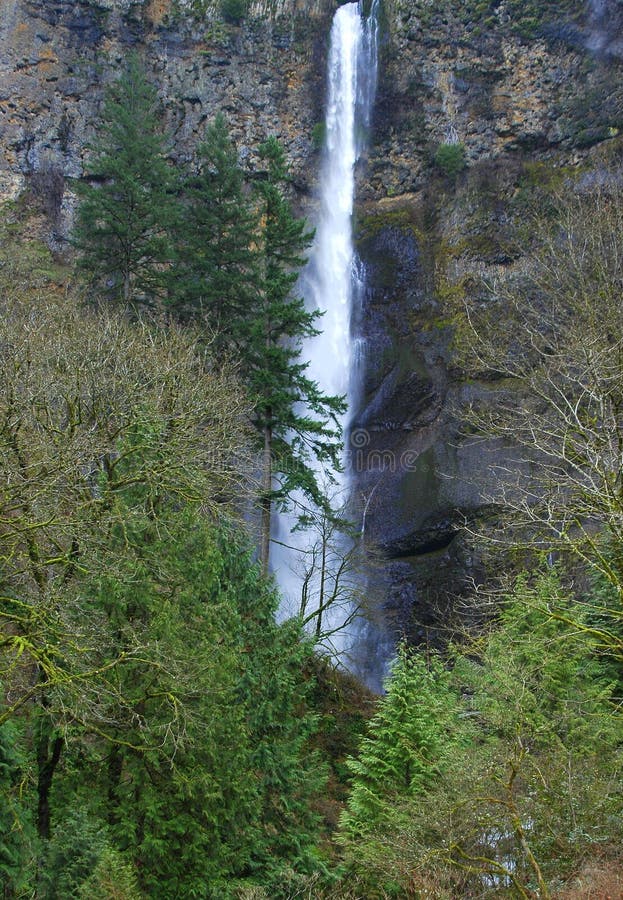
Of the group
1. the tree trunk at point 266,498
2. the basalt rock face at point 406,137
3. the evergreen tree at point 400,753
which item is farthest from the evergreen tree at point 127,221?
the evergreen tree at point 400,753

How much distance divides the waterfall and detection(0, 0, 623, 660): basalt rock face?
0.55m

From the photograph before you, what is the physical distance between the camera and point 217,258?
22.7 m

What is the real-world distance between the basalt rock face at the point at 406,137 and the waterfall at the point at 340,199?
555mm

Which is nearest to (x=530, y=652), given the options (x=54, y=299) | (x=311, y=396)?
(x=311, y=396)

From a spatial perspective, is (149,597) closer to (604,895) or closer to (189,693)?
(189,693)

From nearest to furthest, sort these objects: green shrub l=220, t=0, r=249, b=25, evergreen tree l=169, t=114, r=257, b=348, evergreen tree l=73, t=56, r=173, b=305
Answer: evergreen tree l=169, t=114, r=257, b=348
evergreen tree l=73, t=56, r=173, b=305
green shrub l=220, t=0, r=249, b=25

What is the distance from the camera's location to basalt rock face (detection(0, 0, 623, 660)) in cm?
2619

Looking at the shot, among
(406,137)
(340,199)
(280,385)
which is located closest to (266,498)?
(280,385)

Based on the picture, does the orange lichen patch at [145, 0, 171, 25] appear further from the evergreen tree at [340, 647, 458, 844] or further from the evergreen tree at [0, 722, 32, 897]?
the evergreen tree at [0, 722, 32, 897]

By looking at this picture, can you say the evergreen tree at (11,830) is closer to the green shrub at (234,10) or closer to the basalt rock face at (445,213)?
the basalt rock face at (445,213)

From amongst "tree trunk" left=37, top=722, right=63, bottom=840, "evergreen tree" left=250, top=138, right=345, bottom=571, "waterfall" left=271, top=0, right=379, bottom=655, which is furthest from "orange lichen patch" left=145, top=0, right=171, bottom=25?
"tree trunk" left=37, top=722, right=63, bottom=840

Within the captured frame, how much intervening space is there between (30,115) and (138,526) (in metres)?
29.5

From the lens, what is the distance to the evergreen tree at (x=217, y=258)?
21656 mm

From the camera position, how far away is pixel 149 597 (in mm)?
10484
